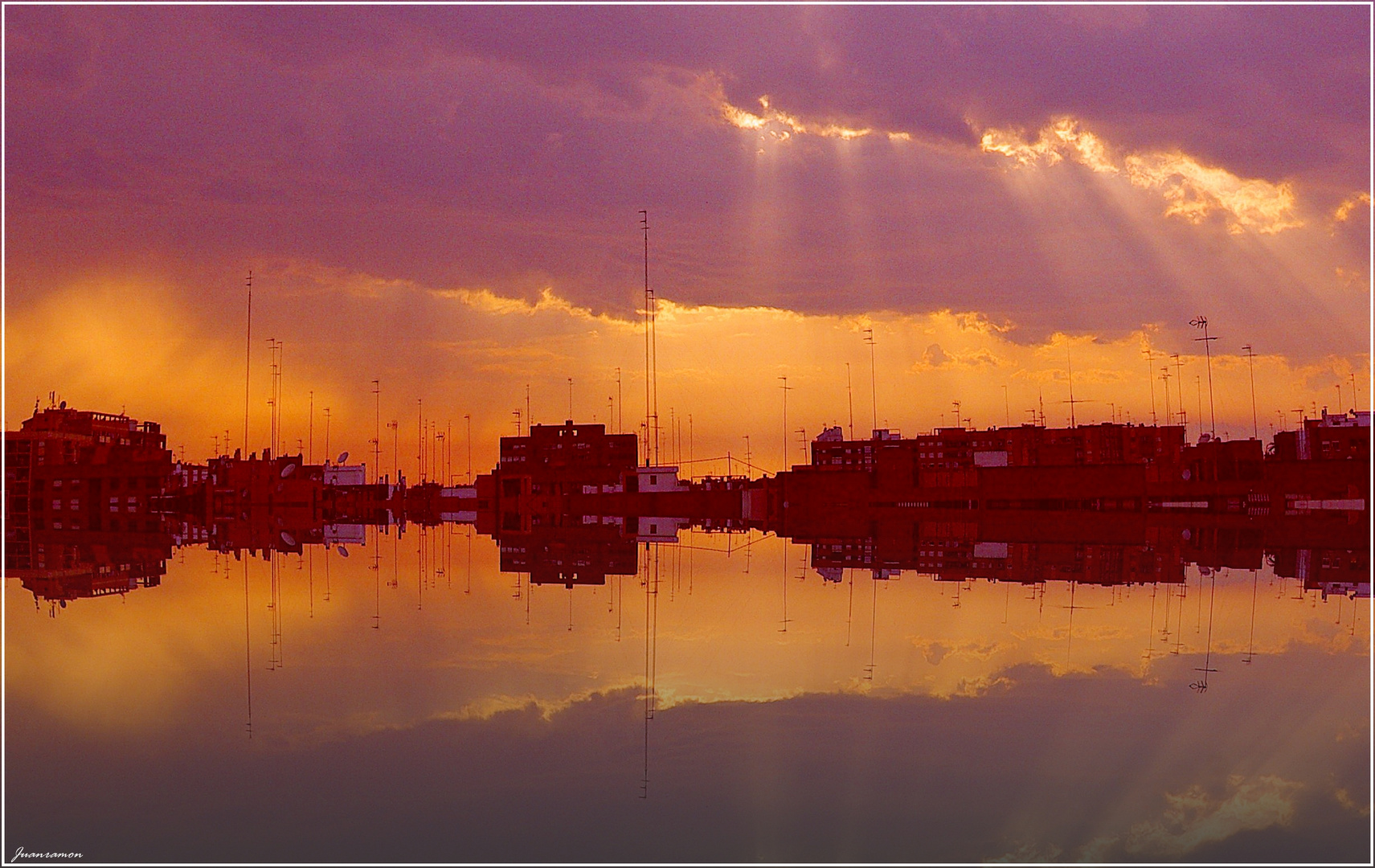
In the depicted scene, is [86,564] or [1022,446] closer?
[86,564]

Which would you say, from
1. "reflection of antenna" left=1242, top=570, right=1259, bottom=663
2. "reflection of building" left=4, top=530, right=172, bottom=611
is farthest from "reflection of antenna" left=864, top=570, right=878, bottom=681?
"reflection of building" left=4, top=530, right=172, bottom=611

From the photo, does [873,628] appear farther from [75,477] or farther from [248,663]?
[75,477]

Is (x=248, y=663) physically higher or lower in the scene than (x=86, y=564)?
lower

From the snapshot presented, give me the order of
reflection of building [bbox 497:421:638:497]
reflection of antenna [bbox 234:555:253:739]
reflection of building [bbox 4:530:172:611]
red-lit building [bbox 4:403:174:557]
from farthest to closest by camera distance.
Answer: reflection of building [bbox 497:421:638:497] → red-lit building [bbox 4:403:174:557] → reflection of building [bbox 4:530:172:611] → reflection of antenna [bbox 234:555:253:739]

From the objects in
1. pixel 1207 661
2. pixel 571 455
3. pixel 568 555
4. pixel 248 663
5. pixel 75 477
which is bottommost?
pixel 1207 661

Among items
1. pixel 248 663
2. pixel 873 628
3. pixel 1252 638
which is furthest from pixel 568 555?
pixel 1252 638

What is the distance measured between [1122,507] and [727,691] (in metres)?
66.5

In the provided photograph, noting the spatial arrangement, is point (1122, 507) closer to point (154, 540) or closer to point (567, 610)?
point (154, 540)

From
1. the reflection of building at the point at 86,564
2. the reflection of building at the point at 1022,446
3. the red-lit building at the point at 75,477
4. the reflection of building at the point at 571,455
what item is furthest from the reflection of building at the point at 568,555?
the reflection of building at the point at 571,455

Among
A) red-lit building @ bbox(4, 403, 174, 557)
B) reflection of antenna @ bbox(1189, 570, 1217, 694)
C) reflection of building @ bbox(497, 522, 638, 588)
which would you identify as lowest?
reflection of antenna @ bbox(1189, 570, 1217, 694)

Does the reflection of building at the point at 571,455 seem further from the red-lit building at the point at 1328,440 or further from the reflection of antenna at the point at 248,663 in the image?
the reflection of antenna at the point at 248,663

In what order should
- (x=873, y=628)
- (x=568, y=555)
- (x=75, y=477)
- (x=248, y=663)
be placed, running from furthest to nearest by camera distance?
(x=75, y=477), (x=568, y=555), (x=873, y=628), (x=248, y=663)

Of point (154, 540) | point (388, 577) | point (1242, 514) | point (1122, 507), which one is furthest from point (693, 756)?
point (1122, 507)

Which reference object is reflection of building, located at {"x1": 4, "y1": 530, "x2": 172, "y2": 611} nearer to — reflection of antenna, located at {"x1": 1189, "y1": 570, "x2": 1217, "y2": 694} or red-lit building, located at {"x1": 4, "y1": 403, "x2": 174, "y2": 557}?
reflection of antenna, located at {"x1": 1189, "y1": 570, "x2": 1217, "y2": 694}
